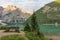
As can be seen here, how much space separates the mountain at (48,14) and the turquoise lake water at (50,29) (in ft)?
0.66

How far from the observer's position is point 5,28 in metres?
8.16

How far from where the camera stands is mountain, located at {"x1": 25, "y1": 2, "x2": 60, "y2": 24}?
8109 mm

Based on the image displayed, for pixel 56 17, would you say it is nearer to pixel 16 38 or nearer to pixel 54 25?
pixel 54 25

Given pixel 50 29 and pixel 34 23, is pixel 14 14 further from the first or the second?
pixel 50 29

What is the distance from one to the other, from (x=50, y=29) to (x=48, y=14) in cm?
63

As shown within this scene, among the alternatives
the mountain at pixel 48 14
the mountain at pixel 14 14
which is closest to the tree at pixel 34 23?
the mountain at pixel 48 14

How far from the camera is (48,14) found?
8.29 m

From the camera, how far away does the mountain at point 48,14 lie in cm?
811

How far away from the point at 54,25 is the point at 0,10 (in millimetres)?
2285

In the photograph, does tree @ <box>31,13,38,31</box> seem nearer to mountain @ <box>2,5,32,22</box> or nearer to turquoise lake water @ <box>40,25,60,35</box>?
turquoise lake water @ <box>40,25,60,35</box>

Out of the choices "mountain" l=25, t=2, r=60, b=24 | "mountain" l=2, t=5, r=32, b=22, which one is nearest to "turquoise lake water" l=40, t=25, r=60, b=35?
"mountain" l=25, t=2, r=60, b=24

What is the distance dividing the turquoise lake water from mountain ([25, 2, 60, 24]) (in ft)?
0.66

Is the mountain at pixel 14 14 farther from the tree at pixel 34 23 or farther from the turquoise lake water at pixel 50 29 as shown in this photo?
the turquoise lake water at pixel 50 29

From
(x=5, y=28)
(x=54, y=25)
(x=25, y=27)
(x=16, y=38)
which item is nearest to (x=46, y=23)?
(x=54, y=25)
